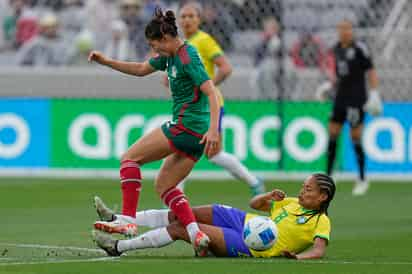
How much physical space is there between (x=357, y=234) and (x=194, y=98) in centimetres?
288

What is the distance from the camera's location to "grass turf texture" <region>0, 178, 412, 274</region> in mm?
9484

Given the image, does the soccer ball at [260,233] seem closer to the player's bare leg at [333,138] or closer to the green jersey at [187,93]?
the green jersey at [187,93]

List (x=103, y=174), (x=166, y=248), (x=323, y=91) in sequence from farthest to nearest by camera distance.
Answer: (x=103, y=174) → (x=323, y=91) → (x=166, y=248)

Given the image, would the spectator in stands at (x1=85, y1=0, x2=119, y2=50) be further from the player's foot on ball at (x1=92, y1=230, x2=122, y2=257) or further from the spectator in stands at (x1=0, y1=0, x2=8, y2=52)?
the player's foot on ball at (x1=92, y1=230, x2=122, y2=257)

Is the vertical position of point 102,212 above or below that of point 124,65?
below

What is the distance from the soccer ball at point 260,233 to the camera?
9.75 m

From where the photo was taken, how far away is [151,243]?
33.0 ft

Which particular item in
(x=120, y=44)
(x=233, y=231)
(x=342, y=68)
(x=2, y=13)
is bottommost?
(x=233, y=231)

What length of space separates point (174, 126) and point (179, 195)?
0.70m

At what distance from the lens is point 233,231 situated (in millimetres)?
10078

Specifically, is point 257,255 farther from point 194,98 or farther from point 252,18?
point 252,18

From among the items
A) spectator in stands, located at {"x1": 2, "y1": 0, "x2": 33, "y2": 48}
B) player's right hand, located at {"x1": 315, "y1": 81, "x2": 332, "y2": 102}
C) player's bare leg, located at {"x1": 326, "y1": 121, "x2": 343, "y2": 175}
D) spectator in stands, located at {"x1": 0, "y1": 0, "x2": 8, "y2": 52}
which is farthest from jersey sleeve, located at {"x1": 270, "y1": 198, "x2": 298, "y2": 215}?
spectator in stands, located at {"x1": 0, "y1": 0, "x2": 8, "y2": 52}

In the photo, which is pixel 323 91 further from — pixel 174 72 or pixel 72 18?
pixel 174 72

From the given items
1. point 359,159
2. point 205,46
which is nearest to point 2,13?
point 359,159
